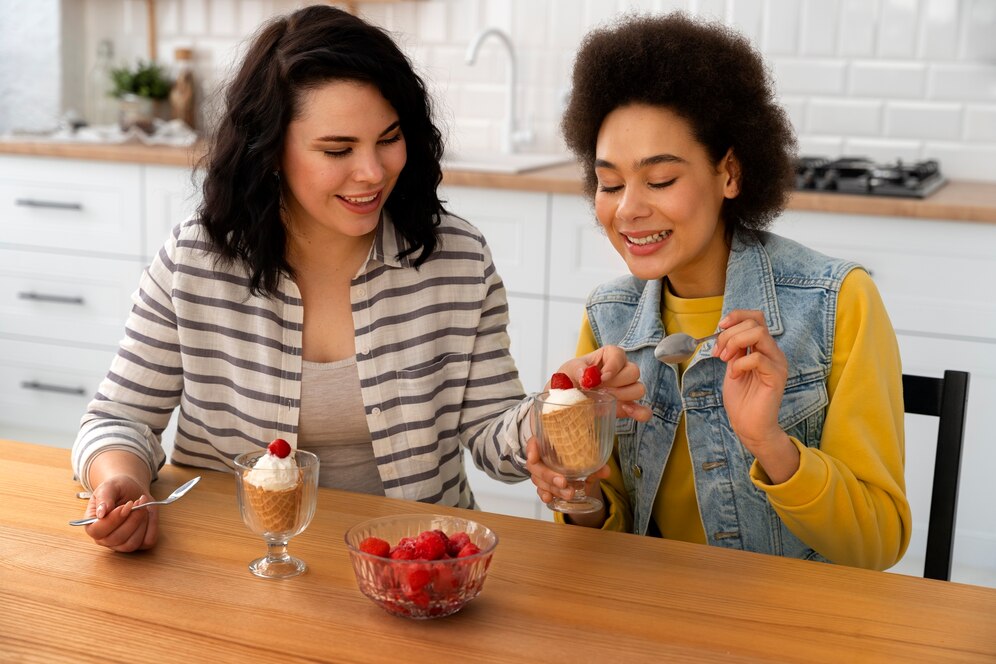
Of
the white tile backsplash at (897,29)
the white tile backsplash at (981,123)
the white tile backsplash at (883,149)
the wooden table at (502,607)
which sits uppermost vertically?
the white tile backsplash at (897,29)

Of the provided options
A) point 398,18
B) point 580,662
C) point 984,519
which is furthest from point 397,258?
point 398,18

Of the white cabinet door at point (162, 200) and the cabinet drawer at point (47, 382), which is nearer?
the white cabinet door at point (162, 200)

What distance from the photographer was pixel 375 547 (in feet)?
3.62

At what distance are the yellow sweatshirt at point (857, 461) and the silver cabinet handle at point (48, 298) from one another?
97.4 inches

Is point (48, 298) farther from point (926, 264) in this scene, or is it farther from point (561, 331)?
point (926, 264)

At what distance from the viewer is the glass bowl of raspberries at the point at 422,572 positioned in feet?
3.53

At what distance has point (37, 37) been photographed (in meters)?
4.12

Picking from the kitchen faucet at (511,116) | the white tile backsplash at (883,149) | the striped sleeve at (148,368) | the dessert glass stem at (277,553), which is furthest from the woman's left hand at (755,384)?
the kitchen faucet at (511,116)

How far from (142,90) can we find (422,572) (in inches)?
131

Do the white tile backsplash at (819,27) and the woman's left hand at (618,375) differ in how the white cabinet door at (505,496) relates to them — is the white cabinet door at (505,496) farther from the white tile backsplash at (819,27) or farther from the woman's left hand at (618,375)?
the woman's left hand at (618,375)

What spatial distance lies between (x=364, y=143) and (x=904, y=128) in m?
2.20

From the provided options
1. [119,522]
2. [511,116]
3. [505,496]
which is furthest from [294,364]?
[511,116]

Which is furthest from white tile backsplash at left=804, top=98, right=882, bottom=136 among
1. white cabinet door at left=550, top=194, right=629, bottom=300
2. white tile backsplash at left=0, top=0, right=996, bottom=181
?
white cabinet door at left=550, top=194, right=629, bottom=300

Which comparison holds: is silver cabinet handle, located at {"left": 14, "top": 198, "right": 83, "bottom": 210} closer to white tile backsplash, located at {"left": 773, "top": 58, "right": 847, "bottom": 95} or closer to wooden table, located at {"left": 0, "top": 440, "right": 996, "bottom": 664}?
white tile backsplash, located at {"left": 773, "top": 58, "right": 847, "bottom": 95}
